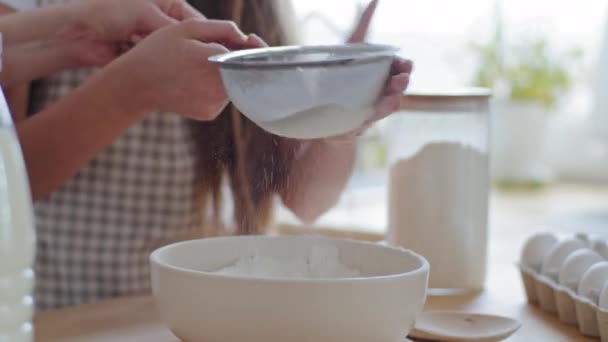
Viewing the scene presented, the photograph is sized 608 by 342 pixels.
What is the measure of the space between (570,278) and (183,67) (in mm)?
379

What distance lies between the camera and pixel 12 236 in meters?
0.51

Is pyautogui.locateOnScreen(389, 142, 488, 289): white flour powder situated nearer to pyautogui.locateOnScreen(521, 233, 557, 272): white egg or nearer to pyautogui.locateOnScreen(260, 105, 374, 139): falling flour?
pyautogui.locateOnScreen(521, 233, 557, 272): white egg

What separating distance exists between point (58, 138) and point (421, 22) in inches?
64.4

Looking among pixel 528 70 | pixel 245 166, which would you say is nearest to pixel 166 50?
pixel 245 166

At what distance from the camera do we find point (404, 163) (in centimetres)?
97

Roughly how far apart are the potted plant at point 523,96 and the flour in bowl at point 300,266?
2.01 metres

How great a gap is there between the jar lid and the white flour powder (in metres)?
0.04

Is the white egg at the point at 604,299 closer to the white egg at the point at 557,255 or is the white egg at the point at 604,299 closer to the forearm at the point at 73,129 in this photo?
the white egg at the point at 557,255

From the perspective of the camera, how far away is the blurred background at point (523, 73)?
2648mm

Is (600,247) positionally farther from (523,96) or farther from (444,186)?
(523,96)

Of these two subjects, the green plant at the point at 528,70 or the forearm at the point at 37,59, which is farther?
the green plant at the point at 528,70

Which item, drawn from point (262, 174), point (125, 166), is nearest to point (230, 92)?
point (262, 174)

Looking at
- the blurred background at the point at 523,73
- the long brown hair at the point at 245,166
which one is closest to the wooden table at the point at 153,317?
the long brown hair at the point at 245,166

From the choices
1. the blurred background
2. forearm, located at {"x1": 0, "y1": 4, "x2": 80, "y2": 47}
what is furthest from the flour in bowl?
the blurred background
